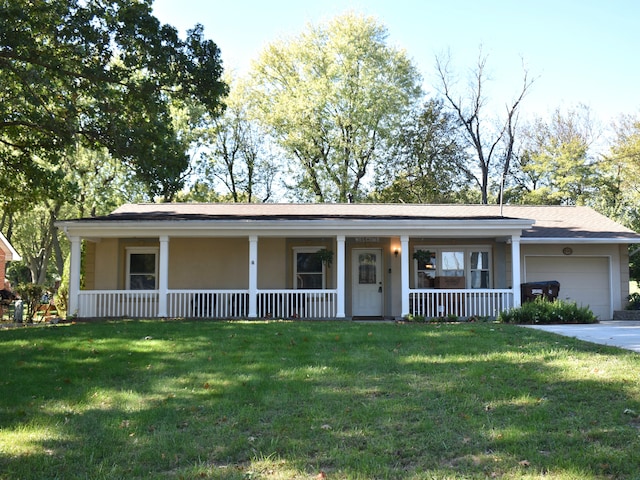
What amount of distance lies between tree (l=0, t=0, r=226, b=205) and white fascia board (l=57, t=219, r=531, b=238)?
3.81ft

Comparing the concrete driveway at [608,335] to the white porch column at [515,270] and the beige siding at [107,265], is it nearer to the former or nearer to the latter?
the white porch column at [515,270]

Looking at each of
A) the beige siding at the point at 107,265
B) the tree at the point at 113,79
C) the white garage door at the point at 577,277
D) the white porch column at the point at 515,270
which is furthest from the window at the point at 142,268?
the white garage door at the point at 577,277

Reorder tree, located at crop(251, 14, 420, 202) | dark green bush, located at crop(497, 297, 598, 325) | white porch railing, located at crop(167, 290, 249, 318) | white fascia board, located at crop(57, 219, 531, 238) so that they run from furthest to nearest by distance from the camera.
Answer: tree, located at crop(251, 14, 420, 202) < white porch railing, located at crop(167, 290, 249, 318) < white fascia board, located at crop(57, 219, 531, 238) < dark green bush, located at crop(497, 297, 598, 325)

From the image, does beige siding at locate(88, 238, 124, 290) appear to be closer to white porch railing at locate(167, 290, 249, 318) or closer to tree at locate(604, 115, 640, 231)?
white porch railing at locate(167, 290, 249, 318)

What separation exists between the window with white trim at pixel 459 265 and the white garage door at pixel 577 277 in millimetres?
1216

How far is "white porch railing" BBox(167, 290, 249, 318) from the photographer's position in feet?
48.1

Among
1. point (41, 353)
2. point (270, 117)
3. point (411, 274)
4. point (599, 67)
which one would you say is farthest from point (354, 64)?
point (41, 353)

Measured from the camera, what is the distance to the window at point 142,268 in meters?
16.5

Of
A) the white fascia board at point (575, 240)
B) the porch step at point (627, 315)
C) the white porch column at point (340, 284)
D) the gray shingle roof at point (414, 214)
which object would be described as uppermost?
the gray shingle roof at point (414, 214)

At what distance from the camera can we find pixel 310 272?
16.5 meters

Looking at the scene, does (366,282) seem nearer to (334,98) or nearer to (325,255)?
(325,255)

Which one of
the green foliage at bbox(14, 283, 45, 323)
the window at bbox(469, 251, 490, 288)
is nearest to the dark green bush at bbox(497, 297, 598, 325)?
the window at bbox(469, 251, 490, 288)

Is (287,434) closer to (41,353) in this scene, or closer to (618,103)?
(41,353)

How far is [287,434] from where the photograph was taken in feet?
15.6
